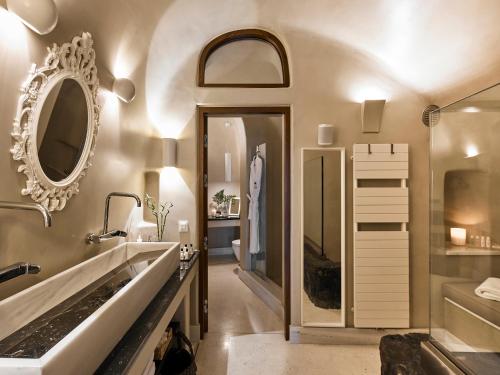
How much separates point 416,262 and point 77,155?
2749mm

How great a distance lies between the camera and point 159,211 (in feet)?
7.98

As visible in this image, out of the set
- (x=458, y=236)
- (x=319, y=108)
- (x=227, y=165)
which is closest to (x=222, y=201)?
(x=227, y=165)

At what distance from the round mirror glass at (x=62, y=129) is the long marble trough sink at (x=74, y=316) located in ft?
1.64

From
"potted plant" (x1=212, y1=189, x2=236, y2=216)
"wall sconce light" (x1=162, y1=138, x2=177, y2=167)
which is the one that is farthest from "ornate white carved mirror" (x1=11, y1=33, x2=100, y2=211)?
"potted plant" (x1=212, y1=189, x2=236, y2=216)

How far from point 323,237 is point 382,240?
0.50m

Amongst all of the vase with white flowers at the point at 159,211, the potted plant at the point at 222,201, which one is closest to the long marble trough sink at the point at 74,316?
the vase with white flowers at the point at 159,211

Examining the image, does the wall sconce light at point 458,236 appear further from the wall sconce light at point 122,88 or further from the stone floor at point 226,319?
the wall sconce light at point 122,88

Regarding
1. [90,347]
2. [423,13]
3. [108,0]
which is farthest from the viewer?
[423,13]

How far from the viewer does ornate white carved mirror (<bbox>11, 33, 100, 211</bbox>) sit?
3.51 feet

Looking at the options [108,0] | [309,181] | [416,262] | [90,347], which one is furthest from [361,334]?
[108,0]

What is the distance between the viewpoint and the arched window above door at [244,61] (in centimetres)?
248

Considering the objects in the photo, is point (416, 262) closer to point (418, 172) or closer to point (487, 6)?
point (418, 172)

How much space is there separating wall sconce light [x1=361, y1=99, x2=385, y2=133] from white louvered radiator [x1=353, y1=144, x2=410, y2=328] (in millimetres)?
167

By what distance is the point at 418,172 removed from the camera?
2.44 m
